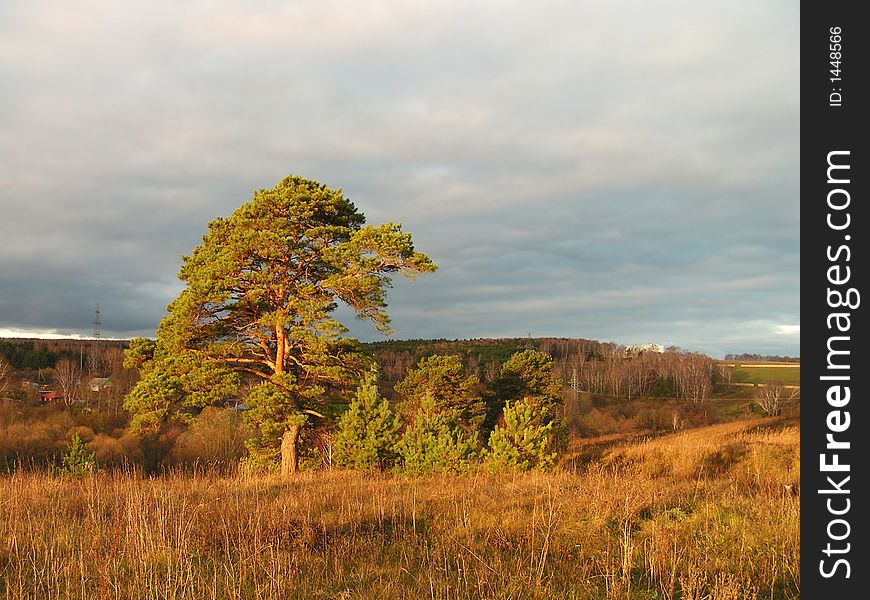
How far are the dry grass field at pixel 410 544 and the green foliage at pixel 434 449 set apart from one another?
396 centimetres

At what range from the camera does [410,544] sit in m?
6.88

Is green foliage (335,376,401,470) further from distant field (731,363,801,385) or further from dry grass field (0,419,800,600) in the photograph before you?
distant field (731,363,801,385)

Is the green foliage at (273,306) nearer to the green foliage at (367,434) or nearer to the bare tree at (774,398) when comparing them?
the green foliage at (367,434)

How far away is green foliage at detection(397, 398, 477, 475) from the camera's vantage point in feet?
49.2

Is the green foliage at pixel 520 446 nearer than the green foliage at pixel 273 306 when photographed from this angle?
Yes

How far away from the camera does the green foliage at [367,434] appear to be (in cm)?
1689

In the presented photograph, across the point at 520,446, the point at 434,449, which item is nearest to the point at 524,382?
the point at 520,446

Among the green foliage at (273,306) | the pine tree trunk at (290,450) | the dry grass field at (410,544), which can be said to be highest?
the green foliage at (273,306)

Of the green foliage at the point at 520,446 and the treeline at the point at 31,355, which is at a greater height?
the green foliage at the point at 520,446

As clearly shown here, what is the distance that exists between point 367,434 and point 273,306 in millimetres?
6093

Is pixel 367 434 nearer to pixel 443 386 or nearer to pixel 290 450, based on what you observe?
pixel 290 450

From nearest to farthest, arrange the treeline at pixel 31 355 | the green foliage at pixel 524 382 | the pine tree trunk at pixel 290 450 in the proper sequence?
the pine tree trunk at pixel 290 450
the green foliage at pixel 524 382
the treeline at pixel 31 355

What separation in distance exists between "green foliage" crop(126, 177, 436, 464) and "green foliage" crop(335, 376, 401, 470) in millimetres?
1521

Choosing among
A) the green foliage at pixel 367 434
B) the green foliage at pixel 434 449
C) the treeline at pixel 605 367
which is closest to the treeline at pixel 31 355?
the treeline at pixel 605 367
